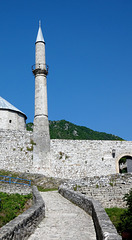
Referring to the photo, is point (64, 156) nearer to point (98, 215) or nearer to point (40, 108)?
point (40, 108)

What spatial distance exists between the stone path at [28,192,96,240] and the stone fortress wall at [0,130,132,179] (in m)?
14.3

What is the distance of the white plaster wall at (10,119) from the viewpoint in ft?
93.4

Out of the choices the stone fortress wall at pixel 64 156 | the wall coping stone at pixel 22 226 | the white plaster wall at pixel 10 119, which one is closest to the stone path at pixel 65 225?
the wall coping stone at pixel 22 226

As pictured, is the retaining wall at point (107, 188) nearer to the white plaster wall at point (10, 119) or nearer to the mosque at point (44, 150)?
the mosque at point (44, 150)

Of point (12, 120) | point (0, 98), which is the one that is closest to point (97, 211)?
point (12, 120)

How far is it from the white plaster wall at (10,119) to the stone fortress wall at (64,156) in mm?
3929

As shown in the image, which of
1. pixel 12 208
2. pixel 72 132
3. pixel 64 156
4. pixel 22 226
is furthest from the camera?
pixel 72 132

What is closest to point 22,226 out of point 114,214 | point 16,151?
point 114,214

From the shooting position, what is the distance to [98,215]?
6414 millimetres

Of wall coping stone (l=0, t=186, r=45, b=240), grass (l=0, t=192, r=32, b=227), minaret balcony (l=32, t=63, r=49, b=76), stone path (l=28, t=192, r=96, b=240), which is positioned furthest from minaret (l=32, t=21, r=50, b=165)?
wall coping stone (l=0, t=186, r=45, b=240)

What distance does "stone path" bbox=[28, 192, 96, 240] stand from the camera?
636 centimetres

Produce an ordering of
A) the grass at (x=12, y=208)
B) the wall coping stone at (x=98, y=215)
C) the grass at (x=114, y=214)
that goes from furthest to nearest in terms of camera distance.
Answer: the grass at (x=114, y=214) → the grass at (x=12, y=208) → the wall coping stone at (x=98, y=215)

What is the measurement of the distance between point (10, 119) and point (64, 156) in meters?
8.24

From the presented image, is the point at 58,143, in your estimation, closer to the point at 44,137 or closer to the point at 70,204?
the point at 44,137
